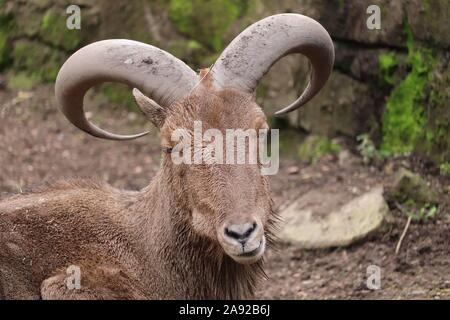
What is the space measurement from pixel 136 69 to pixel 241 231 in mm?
1885

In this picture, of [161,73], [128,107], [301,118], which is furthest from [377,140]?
[161,73]

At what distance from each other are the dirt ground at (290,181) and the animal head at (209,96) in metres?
2.76

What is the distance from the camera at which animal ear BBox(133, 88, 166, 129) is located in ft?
26.1

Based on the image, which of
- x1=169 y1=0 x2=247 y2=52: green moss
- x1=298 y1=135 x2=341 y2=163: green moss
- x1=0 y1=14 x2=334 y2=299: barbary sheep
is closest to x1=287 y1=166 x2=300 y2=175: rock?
x1=298 y1=135 x2=341 y2=163: green moss

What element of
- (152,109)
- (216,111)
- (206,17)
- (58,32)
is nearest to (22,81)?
(58,32)

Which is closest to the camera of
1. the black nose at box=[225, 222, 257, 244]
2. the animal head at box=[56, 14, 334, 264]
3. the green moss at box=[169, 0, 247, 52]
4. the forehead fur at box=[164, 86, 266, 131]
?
the black nose at box=[225, 222, 257, 244]

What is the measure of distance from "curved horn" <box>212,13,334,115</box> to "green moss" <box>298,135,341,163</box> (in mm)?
5272

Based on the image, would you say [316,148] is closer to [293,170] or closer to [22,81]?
[293,170]

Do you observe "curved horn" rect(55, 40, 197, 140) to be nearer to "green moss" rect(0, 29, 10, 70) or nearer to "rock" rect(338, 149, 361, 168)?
"rock" rect(338, 149, 361, 168)

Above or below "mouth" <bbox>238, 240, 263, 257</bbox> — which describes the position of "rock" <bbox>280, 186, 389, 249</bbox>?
below

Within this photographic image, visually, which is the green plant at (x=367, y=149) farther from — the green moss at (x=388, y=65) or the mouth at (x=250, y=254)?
the mouth at (x=250, y=254)

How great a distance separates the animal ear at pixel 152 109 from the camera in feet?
26.1

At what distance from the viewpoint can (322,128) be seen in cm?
1374

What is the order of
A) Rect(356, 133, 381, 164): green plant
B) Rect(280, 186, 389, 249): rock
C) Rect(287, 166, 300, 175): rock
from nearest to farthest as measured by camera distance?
Rect(280, 186, 389, 249): rock
Rect(356, 133, 381, 164): green plant
Rect(287, 166, 300, 175): rock
